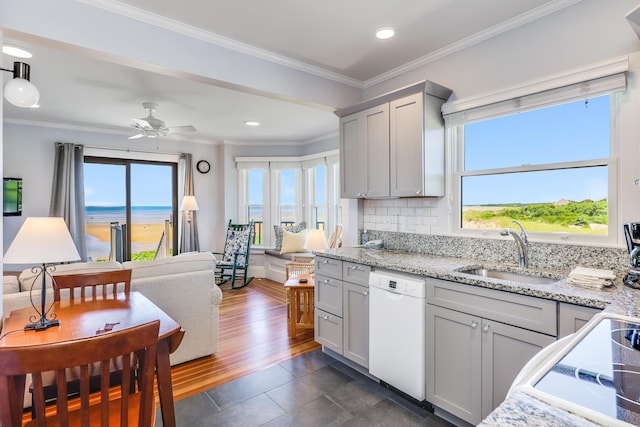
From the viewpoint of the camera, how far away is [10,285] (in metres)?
2.14

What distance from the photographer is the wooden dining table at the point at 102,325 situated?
4.95 feet

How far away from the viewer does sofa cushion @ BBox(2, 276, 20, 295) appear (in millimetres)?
2113

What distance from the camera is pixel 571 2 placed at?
80.4 inches

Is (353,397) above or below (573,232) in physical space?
below

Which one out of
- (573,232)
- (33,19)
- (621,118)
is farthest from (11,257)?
(621,118)

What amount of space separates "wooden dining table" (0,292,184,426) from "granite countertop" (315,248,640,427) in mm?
1349

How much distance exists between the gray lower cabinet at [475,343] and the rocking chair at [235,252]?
4.11m

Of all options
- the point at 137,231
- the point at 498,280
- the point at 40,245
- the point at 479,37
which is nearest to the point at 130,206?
the point at 137,231

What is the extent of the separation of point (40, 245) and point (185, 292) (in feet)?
4.17

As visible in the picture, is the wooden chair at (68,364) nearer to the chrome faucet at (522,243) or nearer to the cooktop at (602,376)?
the cooktop at (602,376)

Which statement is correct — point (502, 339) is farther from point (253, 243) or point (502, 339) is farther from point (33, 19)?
point (253, 243)

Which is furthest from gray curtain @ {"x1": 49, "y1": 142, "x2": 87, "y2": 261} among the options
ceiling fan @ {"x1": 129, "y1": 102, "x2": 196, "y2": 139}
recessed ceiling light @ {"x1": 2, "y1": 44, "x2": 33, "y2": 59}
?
recessed ceiling light @ {"x1": 2, "y1": 44, "x2": 33, "y2": 59}

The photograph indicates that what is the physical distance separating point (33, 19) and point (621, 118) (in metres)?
3.42

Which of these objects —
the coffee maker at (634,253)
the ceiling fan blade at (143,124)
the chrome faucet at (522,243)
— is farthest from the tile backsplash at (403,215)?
the ceiling fan blade at (143,124)
